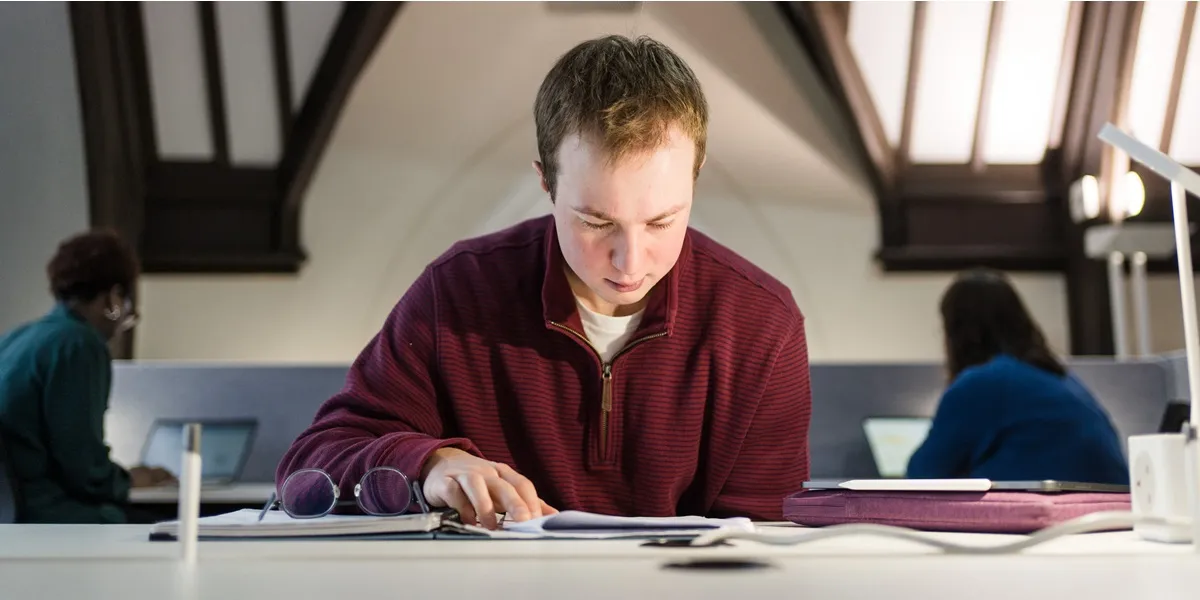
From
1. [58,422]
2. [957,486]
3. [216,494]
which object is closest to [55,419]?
[58,422]

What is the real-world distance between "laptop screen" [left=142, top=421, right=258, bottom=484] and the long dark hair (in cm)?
183

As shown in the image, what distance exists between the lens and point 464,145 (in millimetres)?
6012

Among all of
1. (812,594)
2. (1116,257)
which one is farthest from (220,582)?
(1116,257)

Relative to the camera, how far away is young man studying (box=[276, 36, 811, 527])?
3.89 feet

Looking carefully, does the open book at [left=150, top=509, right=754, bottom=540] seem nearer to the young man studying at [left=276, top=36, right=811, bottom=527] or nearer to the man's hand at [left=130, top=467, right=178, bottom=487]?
the young man studying at [left=276, top=36, right=811, bottom=527]

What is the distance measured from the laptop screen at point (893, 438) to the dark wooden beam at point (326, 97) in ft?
11.2

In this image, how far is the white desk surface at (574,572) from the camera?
53 cm

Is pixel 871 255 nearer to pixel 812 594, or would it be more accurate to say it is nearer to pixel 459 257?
pixel 459 257

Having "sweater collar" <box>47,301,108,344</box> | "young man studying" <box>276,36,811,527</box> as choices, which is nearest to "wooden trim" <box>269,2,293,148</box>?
"sweater collar" <box>47,301,108,344</box>

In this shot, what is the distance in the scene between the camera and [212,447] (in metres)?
2.91

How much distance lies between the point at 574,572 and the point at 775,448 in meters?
→ 0.77

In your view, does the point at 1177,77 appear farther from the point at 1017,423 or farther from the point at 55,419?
the point at 55,419

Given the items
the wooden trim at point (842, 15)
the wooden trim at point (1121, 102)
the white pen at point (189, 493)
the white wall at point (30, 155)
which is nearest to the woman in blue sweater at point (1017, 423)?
the white pen at point (189, 493)

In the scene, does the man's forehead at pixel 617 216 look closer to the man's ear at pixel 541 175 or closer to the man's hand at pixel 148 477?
the man's ear at pixel 541 175
